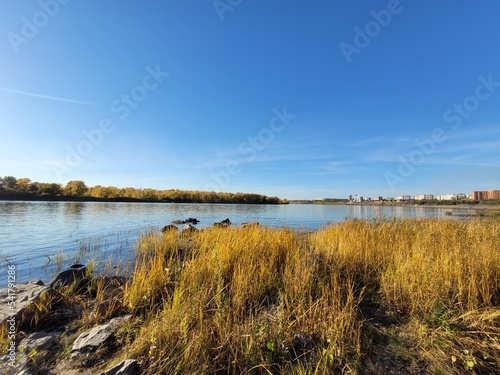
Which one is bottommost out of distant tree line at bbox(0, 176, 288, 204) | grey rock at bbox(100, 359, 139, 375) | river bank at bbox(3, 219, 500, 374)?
grey rock at bbox(100, 359, 139, 375)

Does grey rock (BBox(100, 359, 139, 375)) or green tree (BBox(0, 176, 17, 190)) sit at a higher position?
green tree (BBox(0, 176, 17, 190))

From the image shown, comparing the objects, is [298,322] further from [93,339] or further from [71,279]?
[71,279]

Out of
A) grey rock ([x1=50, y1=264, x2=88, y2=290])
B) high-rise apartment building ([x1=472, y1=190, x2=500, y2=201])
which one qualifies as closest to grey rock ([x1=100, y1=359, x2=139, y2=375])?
grey rock ([x1=50, y1=264, x2=88, y2=290])

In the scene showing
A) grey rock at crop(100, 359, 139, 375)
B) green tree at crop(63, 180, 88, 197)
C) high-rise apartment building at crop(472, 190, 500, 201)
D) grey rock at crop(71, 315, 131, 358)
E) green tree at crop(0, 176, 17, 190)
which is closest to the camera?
grey rock at crop(100, 359, 139, 375)

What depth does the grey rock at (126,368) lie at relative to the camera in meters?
2.36

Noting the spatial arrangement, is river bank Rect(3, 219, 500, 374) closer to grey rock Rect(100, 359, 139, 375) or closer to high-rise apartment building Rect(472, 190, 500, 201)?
grey rock Rect(100, 359, 139, 375)

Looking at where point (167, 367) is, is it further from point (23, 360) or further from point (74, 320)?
point (74, 320)

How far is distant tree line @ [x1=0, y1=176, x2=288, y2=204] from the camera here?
65.9 meters

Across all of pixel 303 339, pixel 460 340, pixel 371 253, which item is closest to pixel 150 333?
pixel 303 339

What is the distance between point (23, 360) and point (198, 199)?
308 feet

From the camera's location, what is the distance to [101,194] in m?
80.5

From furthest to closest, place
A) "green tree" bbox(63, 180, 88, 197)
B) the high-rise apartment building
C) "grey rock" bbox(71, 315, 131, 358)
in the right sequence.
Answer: "green tree" bbox(63, 180, 88, 197), the high-rise apartment building, "grey rock" bbox(71, 315, 131, 358)

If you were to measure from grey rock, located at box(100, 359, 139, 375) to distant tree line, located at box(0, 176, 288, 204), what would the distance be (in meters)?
83.6

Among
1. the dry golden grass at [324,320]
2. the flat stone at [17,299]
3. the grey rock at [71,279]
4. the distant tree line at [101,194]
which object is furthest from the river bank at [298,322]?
the distant tree line at [101,194]
